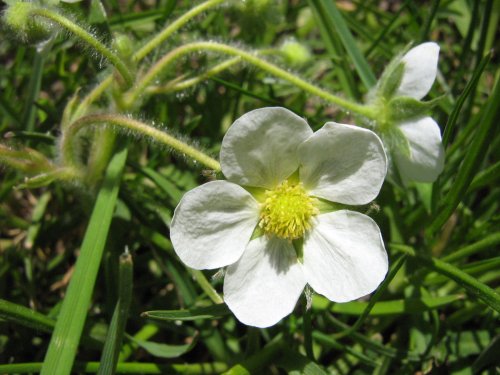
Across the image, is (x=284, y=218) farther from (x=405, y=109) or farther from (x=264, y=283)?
(x=405, y=109)

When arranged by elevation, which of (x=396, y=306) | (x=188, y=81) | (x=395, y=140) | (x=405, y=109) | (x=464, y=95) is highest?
(x=464, y=95)

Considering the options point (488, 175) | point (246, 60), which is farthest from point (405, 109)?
point (246, 60)

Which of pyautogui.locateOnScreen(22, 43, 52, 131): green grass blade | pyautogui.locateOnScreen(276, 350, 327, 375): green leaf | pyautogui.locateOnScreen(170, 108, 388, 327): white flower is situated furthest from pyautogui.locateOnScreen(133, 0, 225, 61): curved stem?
pyautogui.locateOnScreen(276, 350, 327, 375): green leaf

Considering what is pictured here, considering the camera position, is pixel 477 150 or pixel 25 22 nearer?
pixel 477 150

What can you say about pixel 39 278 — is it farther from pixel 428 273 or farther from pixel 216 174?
pixel 428 273

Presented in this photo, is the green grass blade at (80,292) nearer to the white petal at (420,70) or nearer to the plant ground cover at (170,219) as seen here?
the plant ground cover at (170,219)

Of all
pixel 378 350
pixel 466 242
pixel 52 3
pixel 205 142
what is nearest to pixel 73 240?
pixel 205 142

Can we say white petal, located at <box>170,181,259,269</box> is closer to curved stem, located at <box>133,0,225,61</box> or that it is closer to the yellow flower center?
the yellow flower center
